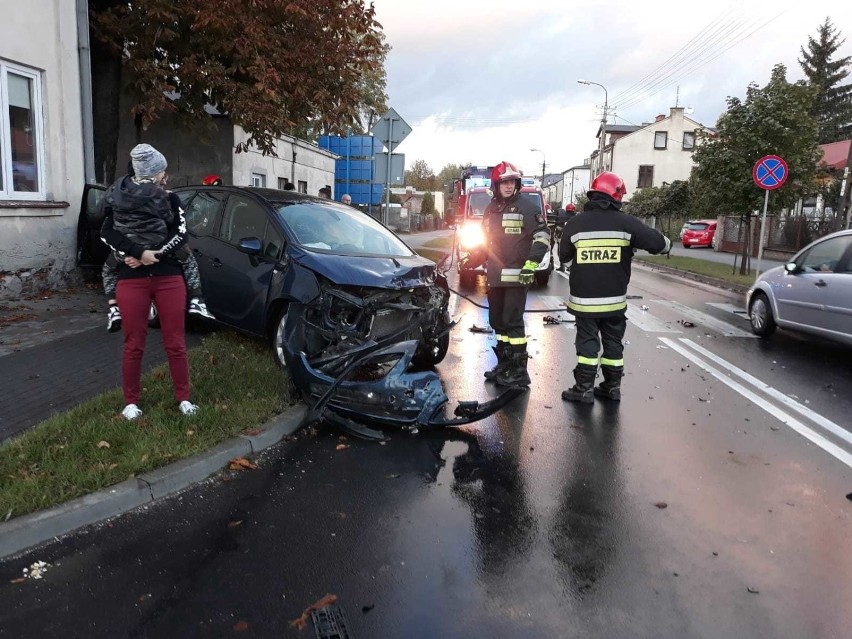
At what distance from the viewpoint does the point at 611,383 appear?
577 centimetres

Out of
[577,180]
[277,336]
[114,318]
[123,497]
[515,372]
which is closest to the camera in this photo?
[123,497]

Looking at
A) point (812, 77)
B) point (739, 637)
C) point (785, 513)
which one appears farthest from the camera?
point (812, 77)

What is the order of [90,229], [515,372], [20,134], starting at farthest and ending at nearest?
[90,229] < [20,134] < [515,372]

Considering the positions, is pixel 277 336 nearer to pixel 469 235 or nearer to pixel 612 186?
pixel 612 186

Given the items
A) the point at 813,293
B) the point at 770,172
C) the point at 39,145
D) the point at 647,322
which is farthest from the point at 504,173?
the point at 770,172

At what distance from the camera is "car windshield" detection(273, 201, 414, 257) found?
6070 mm

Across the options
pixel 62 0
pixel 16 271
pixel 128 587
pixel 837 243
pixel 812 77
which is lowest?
pixel 128 587

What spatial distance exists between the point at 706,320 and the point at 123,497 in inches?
372

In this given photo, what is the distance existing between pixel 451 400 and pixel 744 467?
233cm

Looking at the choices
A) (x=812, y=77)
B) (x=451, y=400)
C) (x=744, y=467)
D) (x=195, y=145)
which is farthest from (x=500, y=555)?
(x=812, y=77)

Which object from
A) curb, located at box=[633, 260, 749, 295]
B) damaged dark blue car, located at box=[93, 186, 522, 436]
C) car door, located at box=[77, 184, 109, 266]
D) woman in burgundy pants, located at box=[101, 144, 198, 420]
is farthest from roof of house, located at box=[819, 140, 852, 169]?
woman in burgundy pants, located at box=[101, 144, 198, 420]

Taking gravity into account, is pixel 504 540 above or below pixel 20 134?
below

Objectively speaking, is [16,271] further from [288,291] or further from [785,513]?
[785,513]

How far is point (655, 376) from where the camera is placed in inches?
265
